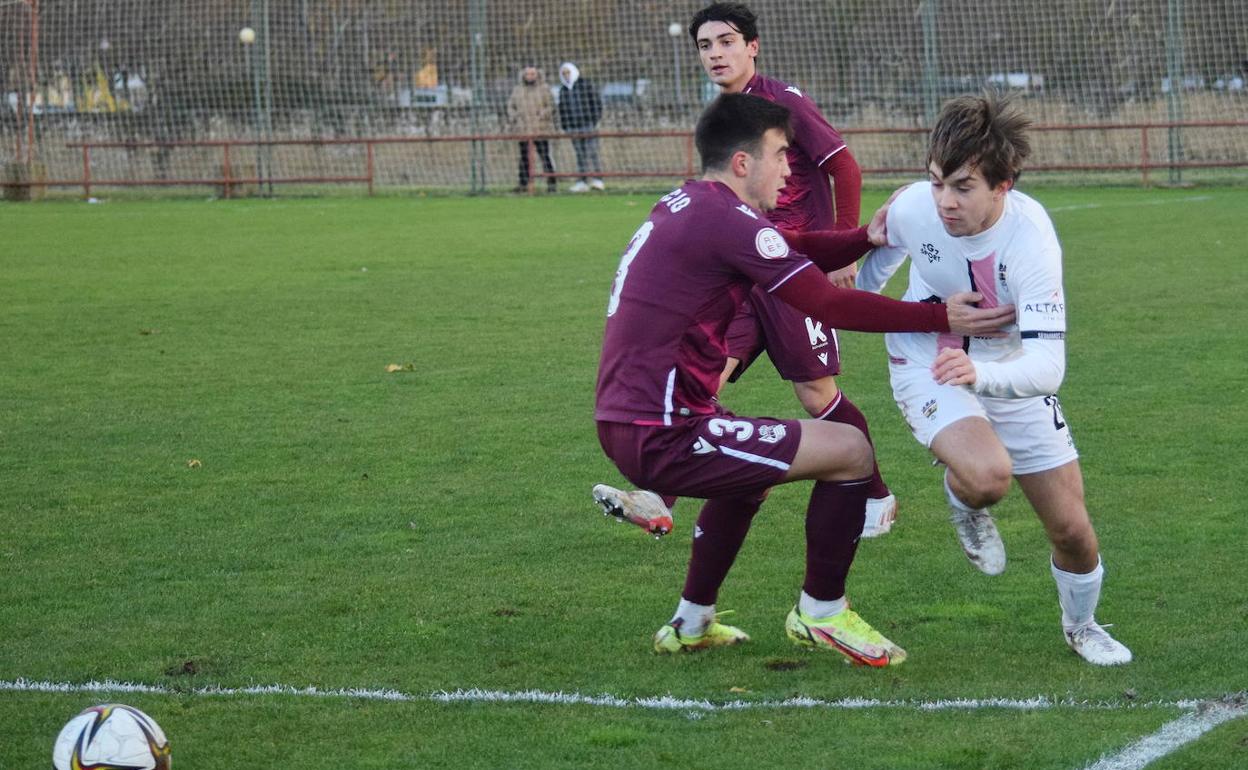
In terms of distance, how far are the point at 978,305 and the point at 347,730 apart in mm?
2190

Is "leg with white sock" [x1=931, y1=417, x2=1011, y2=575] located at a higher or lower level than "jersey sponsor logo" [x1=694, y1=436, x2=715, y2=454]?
lower

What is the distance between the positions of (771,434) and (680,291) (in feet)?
1.56

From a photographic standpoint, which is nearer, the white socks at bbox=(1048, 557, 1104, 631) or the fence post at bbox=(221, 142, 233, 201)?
the white socks at bbox=(1048, 557, 1104, 631)

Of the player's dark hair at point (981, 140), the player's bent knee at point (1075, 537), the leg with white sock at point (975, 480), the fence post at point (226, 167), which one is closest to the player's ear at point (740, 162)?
the player's dark hair at point (981, 140)

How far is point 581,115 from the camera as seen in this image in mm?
26422

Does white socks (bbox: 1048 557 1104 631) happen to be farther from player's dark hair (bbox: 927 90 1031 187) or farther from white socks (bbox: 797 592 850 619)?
player's dark hair (bbox: 927 90 1031 187)

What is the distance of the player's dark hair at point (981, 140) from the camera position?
4422 mm

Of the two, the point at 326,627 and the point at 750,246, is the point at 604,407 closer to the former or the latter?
the point at 750,246

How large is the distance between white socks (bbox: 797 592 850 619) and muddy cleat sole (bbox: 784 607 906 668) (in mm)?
12

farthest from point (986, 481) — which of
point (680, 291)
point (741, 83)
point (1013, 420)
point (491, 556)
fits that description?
point (741, 83)

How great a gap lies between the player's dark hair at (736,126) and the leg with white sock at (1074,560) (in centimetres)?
131

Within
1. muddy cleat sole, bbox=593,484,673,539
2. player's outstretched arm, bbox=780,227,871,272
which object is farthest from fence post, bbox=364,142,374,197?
player's outstretched arm, bbox=780,227,871,272

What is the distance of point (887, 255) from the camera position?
16.9 ft

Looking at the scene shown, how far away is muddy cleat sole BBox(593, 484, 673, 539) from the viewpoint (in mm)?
5094
